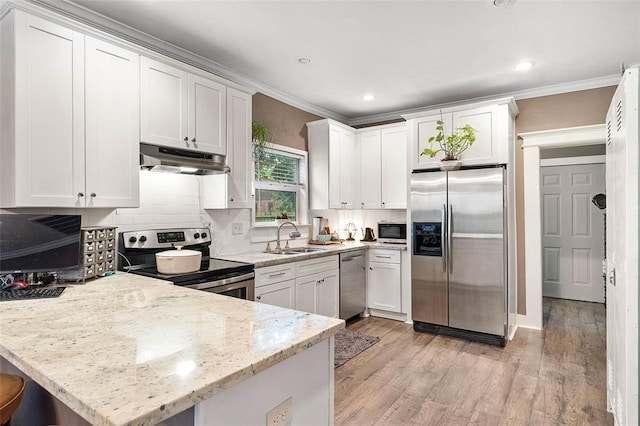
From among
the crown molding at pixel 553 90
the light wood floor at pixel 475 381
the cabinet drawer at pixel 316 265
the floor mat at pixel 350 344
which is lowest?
the light wood floor at pixel 475 381

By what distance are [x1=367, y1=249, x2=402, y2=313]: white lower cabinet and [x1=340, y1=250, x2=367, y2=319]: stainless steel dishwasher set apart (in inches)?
4.0

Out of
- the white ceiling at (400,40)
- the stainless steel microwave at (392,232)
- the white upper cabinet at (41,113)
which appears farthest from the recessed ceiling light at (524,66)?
the white upper cabinet at (41,113)

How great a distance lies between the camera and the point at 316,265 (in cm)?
376

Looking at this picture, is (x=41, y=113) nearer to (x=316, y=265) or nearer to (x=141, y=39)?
(x=141, y=39)

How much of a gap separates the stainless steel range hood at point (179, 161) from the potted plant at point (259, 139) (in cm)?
71

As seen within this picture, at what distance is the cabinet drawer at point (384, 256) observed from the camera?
439 cm

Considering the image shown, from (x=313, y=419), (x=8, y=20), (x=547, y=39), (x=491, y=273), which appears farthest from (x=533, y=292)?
(x=8, y=20)

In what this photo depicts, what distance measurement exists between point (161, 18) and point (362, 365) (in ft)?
10.3

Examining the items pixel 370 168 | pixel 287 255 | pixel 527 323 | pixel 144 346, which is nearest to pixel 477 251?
pixel 527 323

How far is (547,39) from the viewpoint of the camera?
2.94 meters

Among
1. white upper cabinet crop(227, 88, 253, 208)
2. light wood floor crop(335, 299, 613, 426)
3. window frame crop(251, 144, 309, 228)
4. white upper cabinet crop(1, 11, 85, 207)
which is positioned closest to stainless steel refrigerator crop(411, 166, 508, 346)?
light wood floor crop(335, 299, 613, 426)

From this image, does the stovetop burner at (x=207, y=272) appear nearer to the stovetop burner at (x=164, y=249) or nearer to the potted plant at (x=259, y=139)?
the stovetop burner at (x=164, y=249)

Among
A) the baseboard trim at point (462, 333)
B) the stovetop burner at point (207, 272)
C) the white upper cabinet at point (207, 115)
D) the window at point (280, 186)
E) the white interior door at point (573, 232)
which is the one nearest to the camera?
the stovetop burner at point (207, 272)

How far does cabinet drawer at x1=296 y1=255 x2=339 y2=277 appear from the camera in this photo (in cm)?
354
